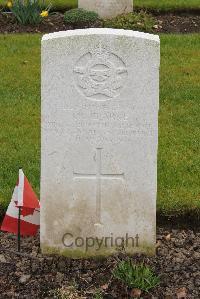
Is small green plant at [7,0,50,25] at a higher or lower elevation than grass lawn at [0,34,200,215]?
higher

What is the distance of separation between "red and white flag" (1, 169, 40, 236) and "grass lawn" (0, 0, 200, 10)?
7.95m

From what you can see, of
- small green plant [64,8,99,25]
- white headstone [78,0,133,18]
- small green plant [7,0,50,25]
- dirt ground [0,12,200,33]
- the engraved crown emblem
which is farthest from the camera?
white headstone [78,0,133,18]

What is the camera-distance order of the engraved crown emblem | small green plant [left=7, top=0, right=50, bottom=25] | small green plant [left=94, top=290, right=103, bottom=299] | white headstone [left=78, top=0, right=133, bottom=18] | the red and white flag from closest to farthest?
small green plant [left=94, top=290, right=103, bottom=299], the engraved crown emblem, the red and white flag, small green plant [left=7, top=0, right=50, bottom=25], white headstone [left=78, top=0, right=133, bottom=18]

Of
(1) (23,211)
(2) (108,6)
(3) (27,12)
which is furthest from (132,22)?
(1) (23,211)

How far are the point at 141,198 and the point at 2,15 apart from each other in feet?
25.1

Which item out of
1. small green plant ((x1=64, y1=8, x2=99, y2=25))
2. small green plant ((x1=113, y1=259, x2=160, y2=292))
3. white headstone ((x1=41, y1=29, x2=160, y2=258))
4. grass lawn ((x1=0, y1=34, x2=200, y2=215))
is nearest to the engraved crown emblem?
white headstone ((x1=41, y1=29, x2=160, y2=258))

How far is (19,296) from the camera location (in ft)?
15.4

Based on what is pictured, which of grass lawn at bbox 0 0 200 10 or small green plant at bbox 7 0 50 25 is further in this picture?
grass lawn at bbox 0 0 200 10

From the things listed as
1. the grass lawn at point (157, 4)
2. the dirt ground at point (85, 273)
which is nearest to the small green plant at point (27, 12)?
the grass lawn at point (157, 4)

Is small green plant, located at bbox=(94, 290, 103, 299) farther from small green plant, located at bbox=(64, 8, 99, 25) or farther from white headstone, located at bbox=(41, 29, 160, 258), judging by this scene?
small green plant, located at bbox=(64, 8, 99, 25)

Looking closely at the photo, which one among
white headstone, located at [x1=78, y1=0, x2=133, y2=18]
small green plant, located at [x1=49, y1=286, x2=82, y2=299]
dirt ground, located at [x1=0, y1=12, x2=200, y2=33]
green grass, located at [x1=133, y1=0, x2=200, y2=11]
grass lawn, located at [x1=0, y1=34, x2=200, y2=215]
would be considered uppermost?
green grass, located at [x1=133, y1=0, x2=200, y2=11]

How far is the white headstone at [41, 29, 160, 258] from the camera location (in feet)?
15.3

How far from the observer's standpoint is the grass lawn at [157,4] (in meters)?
12.7

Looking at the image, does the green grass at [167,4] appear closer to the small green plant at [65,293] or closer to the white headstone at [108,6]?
the white headstone at [108,6]
